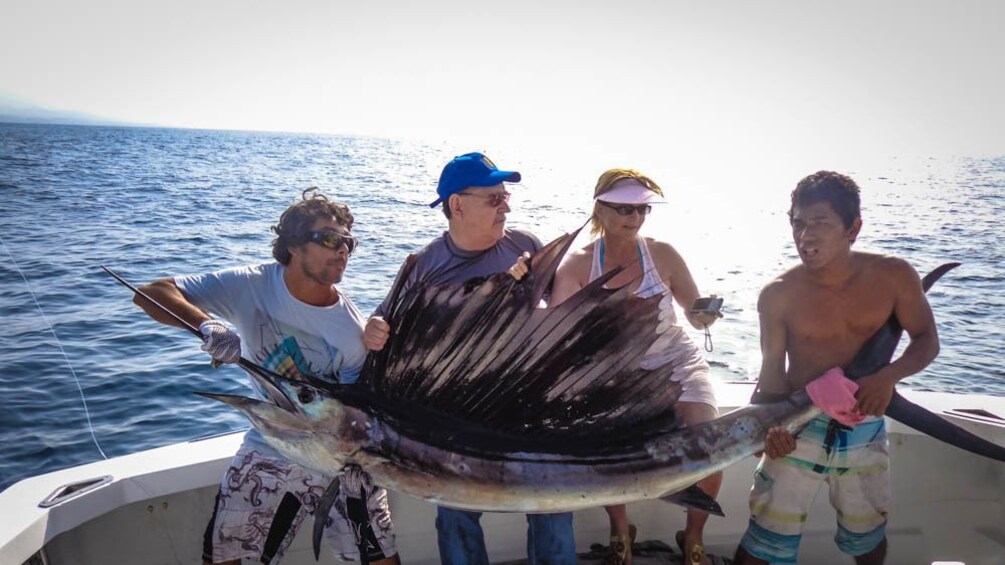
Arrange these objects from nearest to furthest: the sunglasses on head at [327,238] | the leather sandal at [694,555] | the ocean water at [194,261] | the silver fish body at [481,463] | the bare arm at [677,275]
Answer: the silver fish body at [481,463]
the sunglasses on head at [327,238]
the bare arm at [677,275]
the leather sandal at [694,555]
the ocean water at [194,261]

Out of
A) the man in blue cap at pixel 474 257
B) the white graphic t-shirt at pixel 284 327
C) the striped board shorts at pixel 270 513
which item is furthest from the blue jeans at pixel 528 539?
→ the white graphic t-shirt at pixel 284 327

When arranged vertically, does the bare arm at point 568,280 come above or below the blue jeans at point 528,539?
above

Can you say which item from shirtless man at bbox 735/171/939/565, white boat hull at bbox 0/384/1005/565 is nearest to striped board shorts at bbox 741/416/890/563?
shirtless man at bbox 735/171/939/565

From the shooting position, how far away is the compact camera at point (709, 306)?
6.39 ft

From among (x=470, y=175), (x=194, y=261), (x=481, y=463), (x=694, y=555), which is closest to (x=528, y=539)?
(x=481, y=463)

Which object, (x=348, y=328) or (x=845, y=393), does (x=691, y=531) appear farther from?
(x=348, y=328)

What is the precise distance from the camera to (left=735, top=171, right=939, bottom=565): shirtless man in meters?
1.98

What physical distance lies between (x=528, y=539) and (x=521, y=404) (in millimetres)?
578

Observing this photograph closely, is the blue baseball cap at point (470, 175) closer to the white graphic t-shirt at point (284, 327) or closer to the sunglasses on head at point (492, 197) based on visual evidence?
the sunglasses on head at point (492, 197)

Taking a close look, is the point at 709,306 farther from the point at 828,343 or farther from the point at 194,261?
the point at 194,261

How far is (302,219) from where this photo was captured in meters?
1.91

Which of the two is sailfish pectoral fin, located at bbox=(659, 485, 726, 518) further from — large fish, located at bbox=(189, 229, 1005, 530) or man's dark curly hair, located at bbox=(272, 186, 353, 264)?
man's dark curly hair, located at bbox=(272, 186, 353, 264)

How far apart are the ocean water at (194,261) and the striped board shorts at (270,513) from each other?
10.3ft

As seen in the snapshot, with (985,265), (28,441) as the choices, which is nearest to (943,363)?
(985,265)
